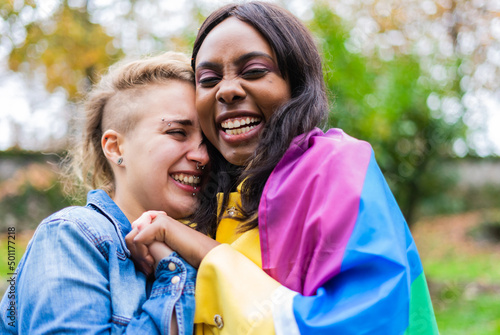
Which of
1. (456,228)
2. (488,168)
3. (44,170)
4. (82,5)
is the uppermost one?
(82,5)

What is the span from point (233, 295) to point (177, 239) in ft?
1.31

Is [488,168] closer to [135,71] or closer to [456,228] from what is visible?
[456,228]

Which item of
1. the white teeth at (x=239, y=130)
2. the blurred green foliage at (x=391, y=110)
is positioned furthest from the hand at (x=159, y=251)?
the blurred green foliage at (x=391, y=110)

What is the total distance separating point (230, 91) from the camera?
Answer: 213cm

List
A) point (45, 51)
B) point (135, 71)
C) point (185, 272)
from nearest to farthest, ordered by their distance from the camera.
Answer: point (185, 272) < point (135, 71) < point (45, 51)

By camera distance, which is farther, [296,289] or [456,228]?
[456,228]

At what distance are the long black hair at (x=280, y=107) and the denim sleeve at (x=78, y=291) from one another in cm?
39

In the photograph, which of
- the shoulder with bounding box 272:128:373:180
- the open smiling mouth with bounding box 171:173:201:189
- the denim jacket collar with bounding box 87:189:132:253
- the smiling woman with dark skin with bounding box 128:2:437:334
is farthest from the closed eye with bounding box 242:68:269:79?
the denim jacket collar with bounding box 87:189:132:253

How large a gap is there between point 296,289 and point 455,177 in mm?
10454

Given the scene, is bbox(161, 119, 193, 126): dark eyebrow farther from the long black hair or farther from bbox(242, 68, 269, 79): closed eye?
bbox(242, 68, 269, 79): closed eye

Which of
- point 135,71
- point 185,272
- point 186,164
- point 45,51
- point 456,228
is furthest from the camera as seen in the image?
point 456,228

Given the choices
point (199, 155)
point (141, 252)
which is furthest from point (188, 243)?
point (199, 155)

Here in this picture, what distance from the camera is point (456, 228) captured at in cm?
1252

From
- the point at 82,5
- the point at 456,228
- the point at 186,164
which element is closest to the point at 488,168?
the point at 456,228
